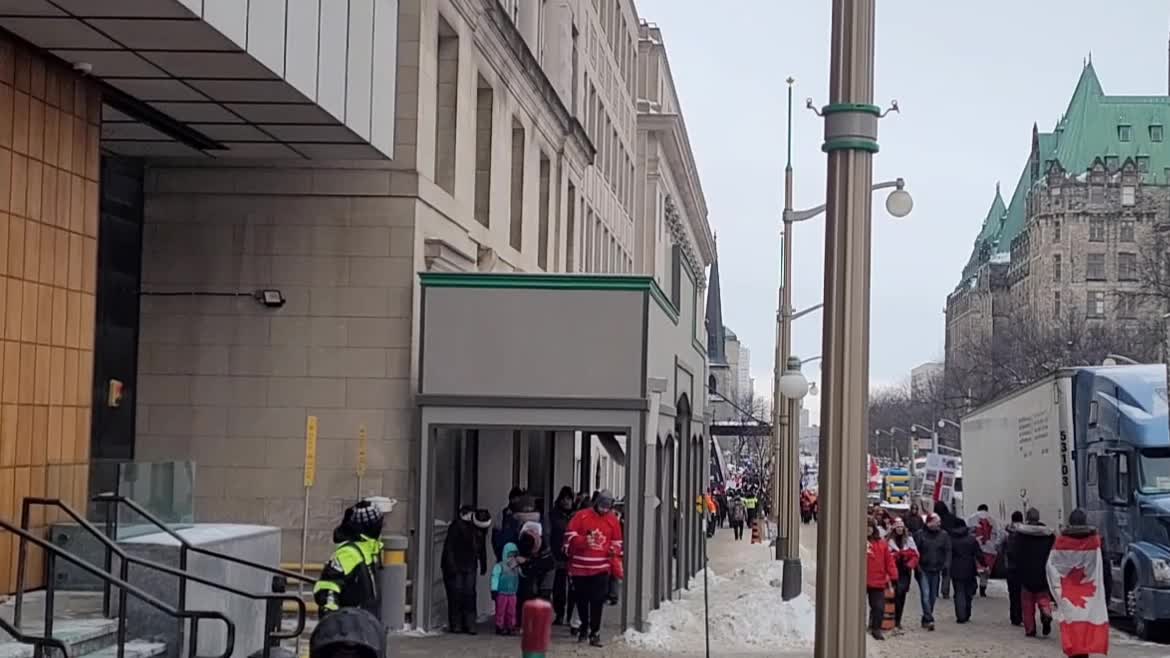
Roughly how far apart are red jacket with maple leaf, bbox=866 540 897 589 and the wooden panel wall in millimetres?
10674

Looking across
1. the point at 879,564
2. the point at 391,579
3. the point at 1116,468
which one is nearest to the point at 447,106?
the point at 879,564

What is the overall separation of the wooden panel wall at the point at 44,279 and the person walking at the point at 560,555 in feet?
23.1

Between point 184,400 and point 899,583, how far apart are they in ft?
33.8

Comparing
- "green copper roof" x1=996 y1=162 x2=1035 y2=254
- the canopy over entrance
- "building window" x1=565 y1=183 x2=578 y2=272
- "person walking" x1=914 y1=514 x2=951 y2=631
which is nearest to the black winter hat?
the canopy over entrance

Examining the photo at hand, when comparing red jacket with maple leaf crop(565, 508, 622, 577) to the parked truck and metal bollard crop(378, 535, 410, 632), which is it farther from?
the parked truck

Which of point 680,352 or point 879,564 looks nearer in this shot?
point 879,564

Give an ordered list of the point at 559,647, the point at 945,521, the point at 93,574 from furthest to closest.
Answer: the point at 945,521 → the point at 559,647 → the point at 93,574

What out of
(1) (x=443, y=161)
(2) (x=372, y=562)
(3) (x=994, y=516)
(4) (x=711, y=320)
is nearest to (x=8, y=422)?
(2) (x=372, y=562)

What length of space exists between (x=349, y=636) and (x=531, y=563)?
14777mm

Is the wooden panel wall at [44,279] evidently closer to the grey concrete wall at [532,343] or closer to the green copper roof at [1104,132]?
the grey concrete wall at [532,343]

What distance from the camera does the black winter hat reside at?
4.80 meters

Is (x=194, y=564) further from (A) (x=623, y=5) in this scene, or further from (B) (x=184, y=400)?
(A) (x=623, y=5)

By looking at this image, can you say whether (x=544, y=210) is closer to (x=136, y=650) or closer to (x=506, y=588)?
(x=506, y=588)

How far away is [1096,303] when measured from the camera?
126 meters
